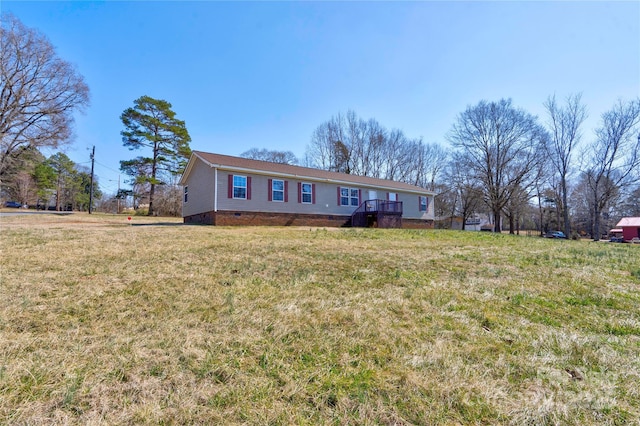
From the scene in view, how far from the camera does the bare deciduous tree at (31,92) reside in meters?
20.2

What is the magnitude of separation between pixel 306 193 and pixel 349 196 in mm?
3560

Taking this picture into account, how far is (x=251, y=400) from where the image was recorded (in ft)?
5.95

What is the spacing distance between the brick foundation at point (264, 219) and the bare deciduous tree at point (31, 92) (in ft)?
49.6

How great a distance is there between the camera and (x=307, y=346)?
253cm

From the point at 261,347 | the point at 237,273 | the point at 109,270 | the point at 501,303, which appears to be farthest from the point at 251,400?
the point at 109,270

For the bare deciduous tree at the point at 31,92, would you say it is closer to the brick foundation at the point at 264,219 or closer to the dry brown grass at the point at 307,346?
the brick foundation at the point at 264,219

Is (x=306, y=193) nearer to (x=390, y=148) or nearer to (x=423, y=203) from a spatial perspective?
(x=423, y=203)

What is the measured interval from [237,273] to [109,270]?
214 cm

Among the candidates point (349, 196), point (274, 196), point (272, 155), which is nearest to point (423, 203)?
point (349, 196)

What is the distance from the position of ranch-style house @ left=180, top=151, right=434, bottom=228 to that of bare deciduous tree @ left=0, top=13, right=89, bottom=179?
44.1 feet

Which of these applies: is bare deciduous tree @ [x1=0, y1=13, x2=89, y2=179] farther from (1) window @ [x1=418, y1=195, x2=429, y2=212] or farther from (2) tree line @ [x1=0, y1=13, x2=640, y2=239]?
(1) window @ [x1=418, y1=195, x2=429, y2=212]

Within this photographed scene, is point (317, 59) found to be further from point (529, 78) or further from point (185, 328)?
point (185, 328)

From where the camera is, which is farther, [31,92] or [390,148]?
[390,148]

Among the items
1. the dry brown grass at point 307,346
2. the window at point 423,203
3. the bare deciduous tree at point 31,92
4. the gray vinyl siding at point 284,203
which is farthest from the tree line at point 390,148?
the dry brown grass at point 307,346
